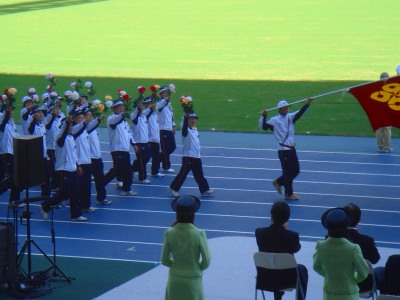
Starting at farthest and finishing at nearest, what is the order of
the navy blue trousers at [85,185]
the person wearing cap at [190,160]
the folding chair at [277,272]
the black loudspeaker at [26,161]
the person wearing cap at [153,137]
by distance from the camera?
the person wearing cap at [153,137] < the person wearing cap at [190,160] < the navy blue trousers at [85,185] < the black loudspeaker at [26,161] < the folding chair at [277,272]

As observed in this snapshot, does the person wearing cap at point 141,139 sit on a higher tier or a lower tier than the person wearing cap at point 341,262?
higher

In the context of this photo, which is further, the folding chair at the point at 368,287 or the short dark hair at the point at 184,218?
the folding chair at the point at 368,287

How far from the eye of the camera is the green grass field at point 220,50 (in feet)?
88.5

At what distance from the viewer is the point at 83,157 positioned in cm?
1589

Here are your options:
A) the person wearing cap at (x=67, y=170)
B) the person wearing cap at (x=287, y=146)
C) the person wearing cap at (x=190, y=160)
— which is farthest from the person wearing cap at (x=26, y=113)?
the person wearing cap at (x=287, y=146)

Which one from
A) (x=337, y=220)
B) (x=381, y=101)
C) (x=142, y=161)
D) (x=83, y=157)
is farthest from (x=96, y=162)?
(x=337, y=220)

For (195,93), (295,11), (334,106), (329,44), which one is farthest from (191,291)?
(295,11)

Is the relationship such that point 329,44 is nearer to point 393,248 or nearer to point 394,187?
point 394,187

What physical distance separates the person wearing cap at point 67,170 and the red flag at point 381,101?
4.68 metres

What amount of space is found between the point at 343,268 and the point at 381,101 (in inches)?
262

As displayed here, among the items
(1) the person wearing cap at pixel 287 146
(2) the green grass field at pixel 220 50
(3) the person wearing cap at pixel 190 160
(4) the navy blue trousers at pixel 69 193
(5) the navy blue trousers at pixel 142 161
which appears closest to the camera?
(4) the navy blue trousers at pixel 69 193

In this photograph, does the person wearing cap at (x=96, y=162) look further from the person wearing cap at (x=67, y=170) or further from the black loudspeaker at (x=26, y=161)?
the black loudspeaker at (x=26, y=161)

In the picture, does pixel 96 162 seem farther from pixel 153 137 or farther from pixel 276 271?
pixel 276 271

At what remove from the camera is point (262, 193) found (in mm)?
17094
